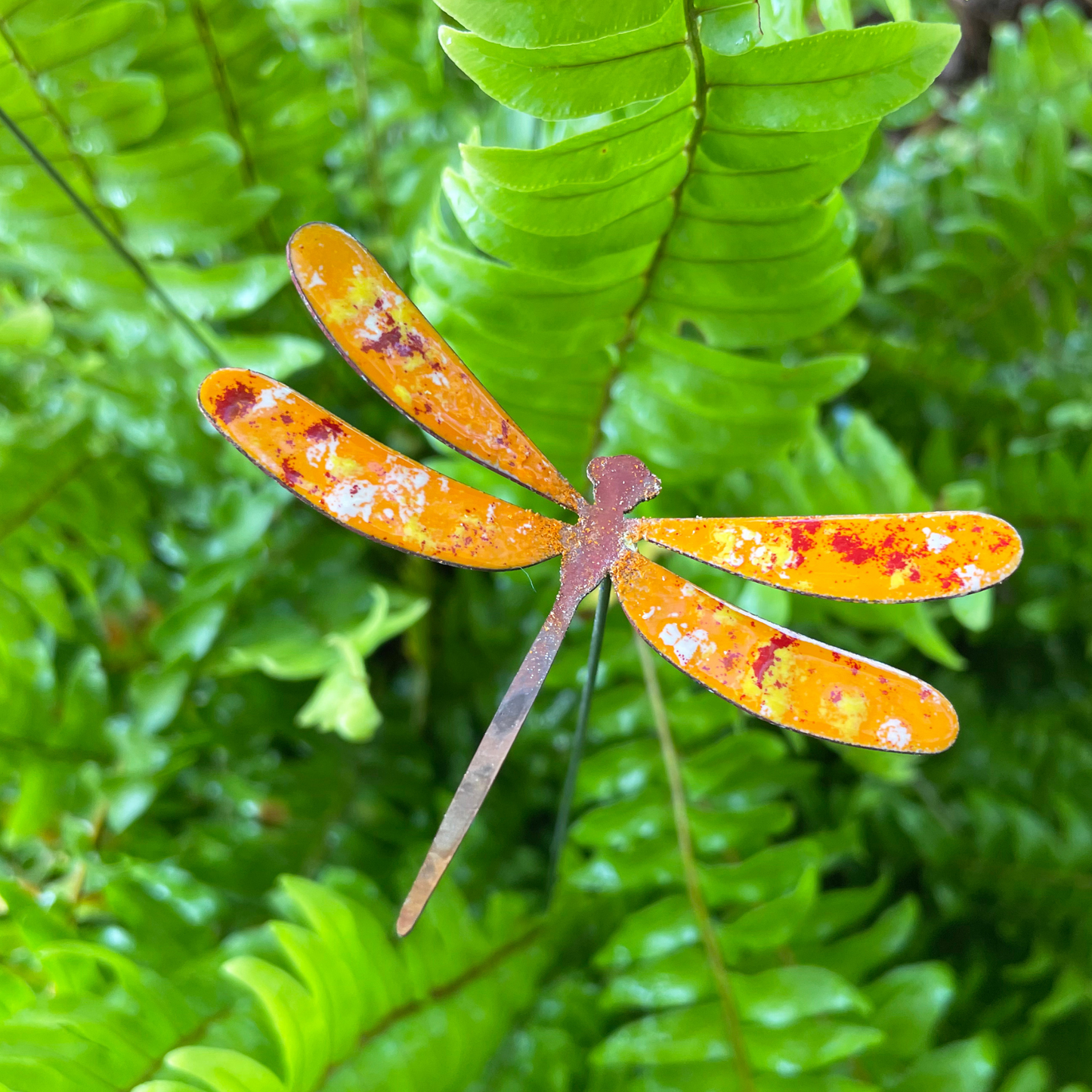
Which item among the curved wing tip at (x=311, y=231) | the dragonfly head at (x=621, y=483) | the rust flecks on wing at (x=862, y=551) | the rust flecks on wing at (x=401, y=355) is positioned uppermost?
the curved wing tip at (x=311, y=231)

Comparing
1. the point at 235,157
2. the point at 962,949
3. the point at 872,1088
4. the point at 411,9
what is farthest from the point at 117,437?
the point at 962,949

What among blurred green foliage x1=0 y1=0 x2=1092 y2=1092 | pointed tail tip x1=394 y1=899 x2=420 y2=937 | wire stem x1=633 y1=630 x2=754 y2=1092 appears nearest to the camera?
pointed tail tip x1=394 y1=899 x2=420 y2=937

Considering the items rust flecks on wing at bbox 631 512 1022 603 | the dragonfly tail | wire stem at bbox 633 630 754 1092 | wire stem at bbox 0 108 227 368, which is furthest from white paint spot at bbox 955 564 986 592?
wire stem at bbox 0 108 227 368

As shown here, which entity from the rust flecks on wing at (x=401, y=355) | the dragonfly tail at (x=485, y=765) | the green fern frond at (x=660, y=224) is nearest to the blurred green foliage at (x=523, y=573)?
the green fern frond at (x=660, y=224)

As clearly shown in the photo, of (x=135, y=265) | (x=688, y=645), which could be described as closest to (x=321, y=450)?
(x=688, y=645)

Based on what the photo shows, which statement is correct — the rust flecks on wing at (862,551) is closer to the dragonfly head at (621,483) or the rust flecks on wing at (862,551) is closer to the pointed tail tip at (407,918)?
the dragonfly head at (621,483)

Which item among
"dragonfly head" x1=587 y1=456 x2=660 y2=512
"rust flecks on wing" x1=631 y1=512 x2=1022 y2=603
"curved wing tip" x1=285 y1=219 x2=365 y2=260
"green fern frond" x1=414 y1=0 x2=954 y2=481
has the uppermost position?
"green fern frond" x1=414 y1=0 x2=954 y2=481

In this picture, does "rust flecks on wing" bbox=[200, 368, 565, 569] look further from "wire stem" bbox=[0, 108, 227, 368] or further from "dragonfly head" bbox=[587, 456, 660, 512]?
"wire stem" bbox=[0, 108, 227, 368]

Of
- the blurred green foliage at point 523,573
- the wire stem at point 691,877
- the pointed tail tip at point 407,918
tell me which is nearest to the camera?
the pointed tail tip at point 407,918
